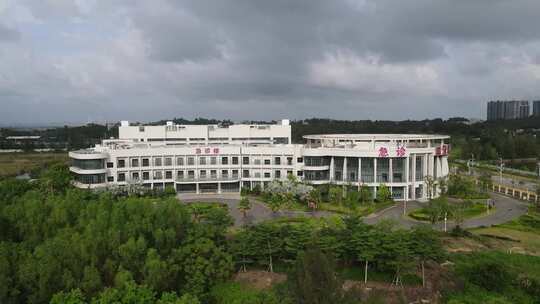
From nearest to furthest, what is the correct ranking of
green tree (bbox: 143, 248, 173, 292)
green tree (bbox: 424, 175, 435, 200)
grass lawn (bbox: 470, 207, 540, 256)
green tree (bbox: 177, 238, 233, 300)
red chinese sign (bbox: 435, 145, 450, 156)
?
green tree (bbox: 143, 248, 173, 292) < green tree (bbox: 177, 238, 233, 300) < grass lawn (bbox: 470, 207, 540, 256) < green tree (bbox: 424, 175, 435, 200) < red chinese sign (bbox: 435, 145, 450, 156)

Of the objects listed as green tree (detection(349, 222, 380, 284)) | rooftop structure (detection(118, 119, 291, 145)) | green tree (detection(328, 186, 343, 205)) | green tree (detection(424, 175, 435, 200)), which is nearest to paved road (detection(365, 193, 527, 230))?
green tree (detection(424, 175, 435, 200))

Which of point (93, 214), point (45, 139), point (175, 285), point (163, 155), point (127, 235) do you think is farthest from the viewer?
point (45, 139)

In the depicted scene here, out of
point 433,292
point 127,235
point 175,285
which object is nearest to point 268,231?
point 175,285

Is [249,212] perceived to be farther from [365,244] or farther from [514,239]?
[514,239]

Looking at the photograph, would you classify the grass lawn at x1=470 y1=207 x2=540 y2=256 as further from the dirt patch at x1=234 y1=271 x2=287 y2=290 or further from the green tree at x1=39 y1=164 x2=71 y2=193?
the green tree at x1=39 y1=164 x2=71 y2=193

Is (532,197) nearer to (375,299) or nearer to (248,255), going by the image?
(248,255)

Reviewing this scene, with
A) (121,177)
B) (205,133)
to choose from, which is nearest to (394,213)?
(205,133)
